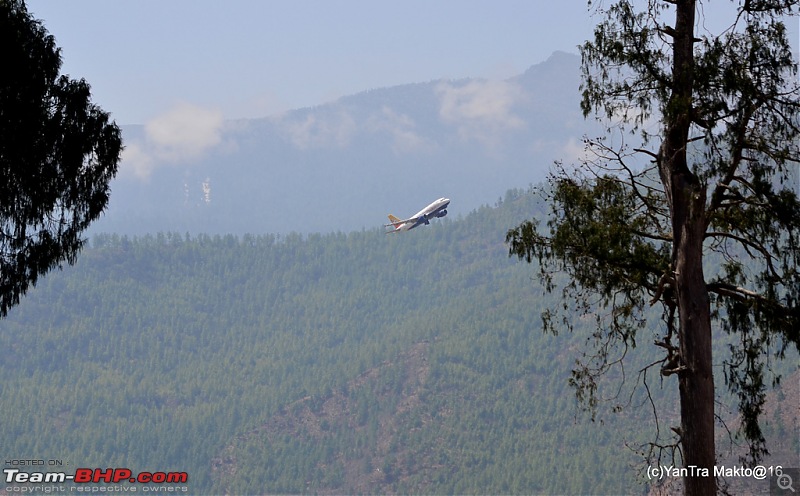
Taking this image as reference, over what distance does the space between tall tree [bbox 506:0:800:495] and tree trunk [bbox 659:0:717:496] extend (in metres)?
0.02

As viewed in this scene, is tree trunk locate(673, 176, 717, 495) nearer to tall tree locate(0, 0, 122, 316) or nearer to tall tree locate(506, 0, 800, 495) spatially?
tall tree locate(506, 0, 800, 495)

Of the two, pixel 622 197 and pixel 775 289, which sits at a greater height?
pixel 622 197

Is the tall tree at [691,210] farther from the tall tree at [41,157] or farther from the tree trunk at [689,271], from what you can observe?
the tall tree at [41,157]

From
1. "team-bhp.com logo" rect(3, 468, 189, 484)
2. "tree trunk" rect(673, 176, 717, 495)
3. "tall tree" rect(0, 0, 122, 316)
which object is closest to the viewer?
"tree trunk" rect(673, 176, 717, 495)

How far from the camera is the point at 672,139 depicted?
79.9 feet

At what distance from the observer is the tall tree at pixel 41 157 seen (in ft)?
88.4

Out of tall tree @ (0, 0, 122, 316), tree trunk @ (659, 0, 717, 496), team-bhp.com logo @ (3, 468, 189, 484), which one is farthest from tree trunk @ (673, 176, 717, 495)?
team-bhp.com logo @ (3, 468, 189, 484)

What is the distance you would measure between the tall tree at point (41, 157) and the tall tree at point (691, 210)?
A: 36.7 feet

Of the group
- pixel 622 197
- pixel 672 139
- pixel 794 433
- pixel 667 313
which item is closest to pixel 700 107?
pixel 672 139

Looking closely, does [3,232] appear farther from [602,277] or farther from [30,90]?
[602,277]

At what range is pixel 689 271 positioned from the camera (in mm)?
23766

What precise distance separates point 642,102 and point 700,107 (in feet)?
5.15

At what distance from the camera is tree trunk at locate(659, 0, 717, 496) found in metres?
23.2

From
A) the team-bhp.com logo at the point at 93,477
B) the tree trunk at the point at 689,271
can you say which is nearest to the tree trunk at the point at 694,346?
the tree trunk at the point at 689,271
